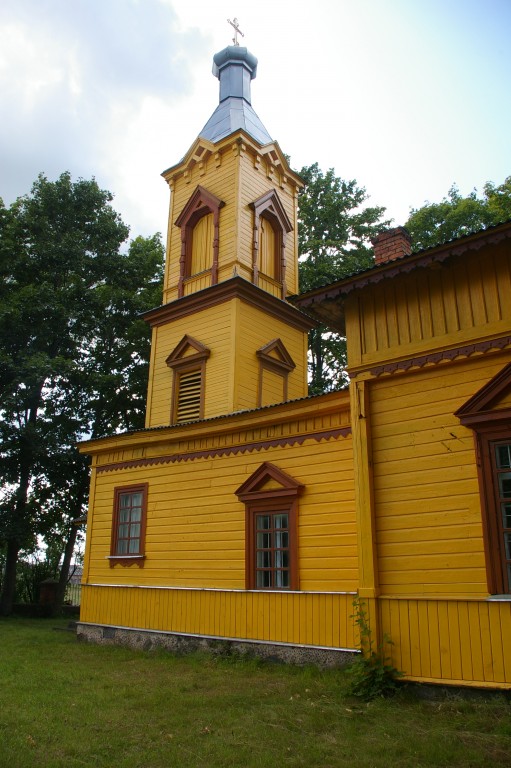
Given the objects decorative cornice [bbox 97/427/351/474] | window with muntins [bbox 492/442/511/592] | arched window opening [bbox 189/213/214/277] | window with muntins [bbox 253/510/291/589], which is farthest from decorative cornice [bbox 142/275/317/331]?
window with muntins [bbox 492/442/511/592]

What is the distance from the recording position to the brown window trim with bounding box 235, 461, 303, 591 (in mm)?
10805

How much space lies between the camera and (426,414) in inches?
348

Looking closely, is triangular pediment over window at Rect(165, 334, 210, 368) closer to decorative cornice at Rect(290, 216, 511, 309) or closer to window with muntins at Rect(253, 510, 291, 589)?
window with muntins at Rect(253, 510, 291, 589)

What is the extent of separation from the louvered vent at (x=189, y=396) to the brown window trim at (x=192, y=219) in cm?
265

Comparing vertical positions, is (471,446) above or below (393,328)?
below

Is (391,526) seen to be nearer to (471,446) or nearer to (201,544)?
(471,446)

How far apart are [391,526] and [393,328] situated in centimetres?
301

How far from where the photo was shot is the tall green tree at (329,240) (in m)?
26.4

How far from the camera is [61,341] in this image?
25.6m

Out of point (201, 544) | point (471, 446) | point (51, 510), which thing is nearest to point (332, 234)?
point (51, 510)

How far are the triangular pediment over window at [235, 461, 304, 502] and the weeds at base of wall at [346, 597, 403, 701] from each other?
9.30 feet

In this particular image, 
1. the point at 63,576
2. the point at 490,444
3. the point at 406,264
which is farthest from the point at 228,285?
the point at 63,576

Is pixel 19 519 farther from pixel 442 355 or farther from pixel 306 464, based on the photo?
pixel 442 355

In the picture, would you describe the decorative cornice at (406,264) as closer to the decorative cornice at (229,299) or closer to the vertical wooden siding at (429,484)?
the vertical wooden siding at (429,484)
